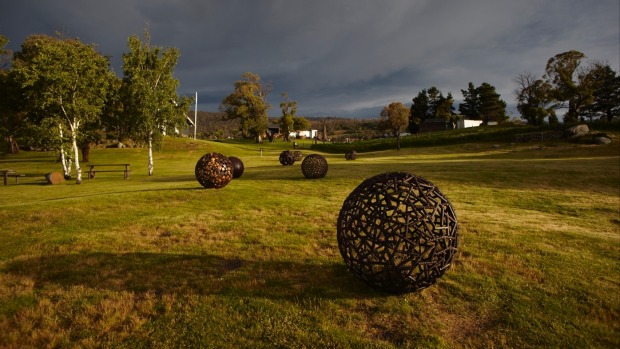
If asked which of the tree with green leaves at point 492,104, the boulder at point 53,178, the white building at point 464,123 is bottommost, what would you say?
the boulder at point 53,178

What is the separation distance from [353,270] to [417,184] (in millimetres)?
2129

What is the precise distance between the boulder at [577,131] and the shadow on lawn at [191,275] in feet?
184

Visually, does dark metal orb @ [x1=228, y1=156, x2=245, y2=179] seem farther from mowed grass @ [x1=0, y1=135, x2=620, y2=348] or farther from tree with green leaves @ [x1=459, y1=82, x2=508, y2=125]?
tree with green leaves @ [x1=459, y1=82, x2=508, y2=125]

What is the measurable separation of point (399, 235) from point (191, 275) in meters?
→ 4.78

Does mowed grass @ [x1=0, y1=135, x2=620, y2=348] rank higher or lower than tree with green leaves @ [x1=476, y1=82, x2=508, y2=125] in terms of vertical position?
lower

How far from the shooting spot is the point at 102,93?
2608 cm

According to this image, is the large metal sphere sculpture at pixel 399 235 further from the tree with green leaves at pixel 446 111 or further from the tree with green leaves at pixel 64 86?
the tree with green leaves at pixel 446 111

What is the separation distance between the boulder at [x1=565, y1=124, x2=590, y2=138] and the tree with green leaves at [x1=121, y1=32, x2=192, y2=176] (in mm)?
53982

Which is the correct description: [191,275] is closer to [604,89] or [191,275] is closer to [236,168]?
[236,168]

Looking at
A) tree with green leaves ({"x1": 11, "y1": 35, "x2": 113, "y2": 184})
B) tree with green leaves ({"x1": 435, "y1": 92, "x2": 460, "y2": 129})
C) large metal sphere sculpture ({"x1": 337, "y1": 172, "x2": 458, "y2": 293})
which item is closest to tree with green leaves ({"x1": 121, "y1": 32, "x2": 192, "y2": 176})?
tree with green leaves ({"x1": 11, "y1": 35, "x2": 113, "y2": 184})

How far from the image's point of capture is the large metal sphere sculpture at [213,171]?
17.0m

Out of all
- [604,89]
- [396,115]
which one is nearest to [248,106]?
[396,115]

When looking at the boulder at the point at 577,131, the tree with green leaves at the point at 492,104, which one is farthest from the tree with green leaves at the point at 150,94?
the tree with green leaves at the point at 492,104

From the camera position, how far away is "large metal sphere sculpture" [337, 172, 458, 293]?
574 cm
